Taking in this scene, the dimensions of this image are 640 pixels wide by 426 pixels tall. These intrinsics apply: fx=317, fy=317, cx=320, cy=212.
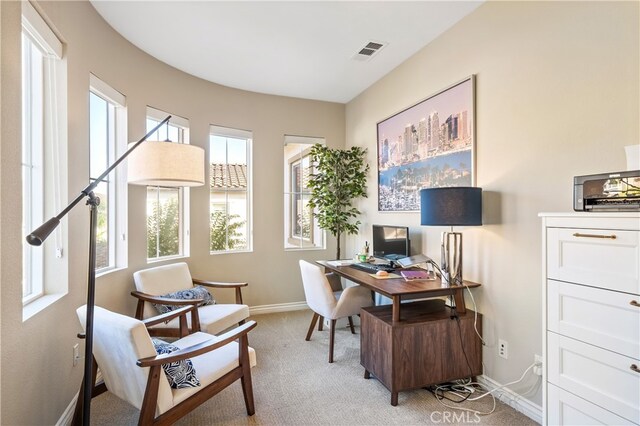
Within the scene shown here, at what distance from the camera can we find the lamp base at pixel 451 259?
2.40m

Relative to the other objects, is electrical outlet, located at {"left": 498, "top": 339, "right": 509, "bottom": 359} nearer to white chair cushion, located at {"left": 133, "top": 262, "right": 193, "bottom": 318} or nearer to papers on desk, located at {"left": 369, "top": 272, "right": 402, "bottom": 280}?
papers on desk, located at {"left": 369, "top": 272, "right": 402, "bottom": 280}

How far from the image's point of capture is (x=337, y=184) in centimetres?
406

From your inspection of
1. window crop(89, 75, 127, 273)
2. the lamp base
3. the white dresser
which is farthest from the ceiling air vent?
window crop(89, 75, 127, 273)

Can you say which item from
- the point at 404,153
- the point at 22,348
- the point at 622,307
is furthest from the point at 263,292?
the point at 622,307

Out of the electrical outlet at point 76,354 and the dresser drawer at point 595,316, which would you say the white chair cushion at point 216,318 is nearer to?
the electrical outlet at point 76,354

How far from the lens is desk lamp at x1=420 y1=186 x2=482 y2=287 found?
87.7 inches

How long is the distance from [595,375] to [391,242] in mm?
1941

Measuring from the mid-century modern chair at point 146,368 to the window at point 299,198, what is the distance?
2469mm

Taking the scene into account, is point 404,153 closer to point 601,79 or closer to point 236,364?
point 601,79

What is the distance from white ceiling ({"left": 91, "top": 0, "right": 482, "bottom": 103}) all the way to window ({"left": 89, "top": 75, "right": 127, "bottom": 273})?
63 cm

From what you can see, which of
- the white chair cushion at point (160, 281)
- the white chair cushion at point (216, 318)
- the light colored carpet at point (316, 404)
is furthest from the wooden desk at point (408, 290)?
the white chair cushion at point (160, 281)

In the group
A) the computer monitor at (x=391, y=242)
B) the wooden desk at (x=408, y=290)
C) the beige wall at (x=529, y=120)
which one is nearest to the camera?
the beige wall at (x=529, y=120)

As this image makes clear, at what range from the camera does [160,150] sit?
2.17 m

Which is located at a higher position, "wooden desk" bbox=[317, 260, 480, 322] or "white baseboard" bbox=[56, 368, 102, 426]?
"wooden desk" bbox=[317, 260, 480, 322]
